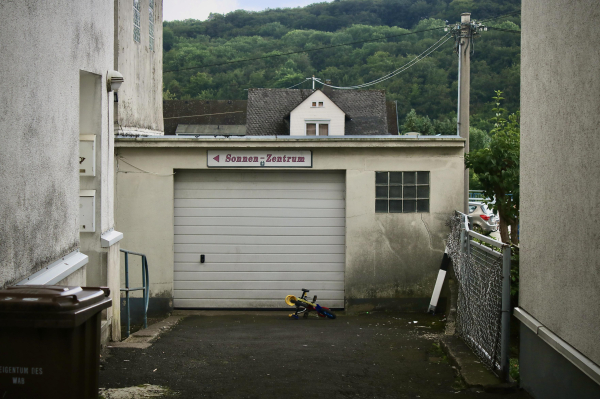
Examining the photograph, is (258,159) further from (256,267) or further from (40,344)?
(40,344)

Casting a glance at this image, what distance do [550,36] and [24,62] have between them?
4226mm

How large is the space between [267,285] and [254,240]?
35.2 inches

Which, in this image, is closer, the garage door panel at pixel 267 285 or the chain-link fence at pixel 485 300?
the chain-link fence at pixel 485 300

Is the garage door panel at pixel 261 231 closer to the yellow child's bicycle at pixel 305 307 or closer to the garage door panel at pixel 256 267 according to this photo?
the garage door panel at pixel 256 267

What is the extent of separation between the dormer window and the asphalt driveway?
2622 cm

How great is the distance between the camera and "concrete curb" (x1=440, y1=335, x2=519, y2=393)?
5922 millimetres

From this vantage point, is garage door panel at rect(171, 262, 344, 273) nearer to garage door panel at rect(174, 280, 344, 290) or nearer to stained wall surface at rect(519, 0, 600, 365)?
garage door panel at rect(174, 280, 344, 290)

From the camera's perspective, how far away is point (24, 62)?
15.8ft

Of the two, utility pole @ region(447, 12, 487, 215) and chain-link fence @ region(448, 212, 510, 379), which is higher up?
utility pole @ region(447, 12, 487, 215)

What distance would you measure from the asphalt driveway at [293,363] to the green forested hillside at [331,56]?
1499 inches

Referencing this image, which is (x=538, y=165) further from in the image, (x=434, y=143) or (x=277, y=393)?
(x=434, y=143)

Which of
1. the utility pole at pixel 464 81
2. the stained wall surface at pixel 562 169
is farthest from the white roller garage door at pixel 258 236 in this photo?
the utility pole at pixel 464 81

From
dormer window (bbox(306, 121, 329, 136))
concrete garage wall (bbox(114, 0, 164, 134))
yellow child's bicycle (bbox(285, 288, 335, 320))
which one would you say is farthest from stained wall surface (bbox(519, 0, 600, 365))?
dormer window (bbox(306, 121, 329, 136))

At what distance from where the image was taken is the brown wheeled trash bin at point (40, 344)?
366 cm
